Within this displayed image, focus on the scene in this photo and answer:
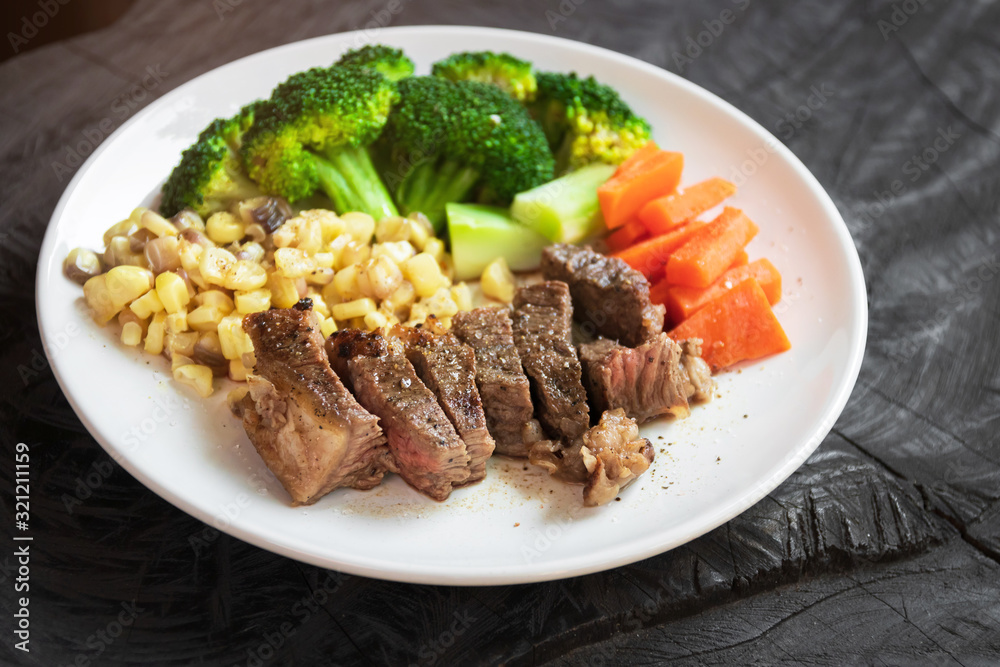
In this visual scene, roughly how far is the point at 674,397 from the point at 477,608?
1233 mm

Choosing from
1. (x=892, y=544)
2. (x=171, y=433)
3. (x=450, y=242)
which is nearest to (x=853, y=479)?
(x=892, y=544)

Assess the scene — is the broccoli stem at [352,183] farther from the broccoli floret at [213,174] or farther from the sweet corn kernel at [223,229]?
the sweet corn kernel at [223,229]

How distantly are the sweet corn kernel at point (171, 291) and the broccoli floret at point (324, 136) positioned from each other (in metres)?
0.83

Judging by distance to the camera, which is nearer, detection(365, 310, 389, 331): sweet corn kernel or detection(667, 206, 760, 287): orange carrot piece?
detection(365, 310, 389, 331): sweet corn kernel

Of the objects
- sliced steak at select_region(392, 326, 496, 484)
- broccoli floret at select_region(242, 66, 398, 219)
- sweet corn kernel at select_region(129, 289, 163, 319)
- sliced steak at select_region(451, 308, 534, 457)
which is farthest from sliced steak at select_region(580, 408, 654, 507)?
sweet corn kernel at select_region(129, 289, 163, 319)

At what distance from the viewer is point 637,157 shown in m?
4.68

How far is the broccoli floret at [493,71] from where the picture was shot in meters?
4.97

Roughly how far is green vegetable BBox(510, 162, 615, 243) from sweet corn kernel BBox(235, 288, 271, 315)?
4.95 ft

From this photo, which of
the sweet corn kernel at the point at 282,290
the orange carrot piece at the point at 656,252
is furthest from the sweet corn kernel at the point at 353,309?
the orange carrot piece at the point at 656,252

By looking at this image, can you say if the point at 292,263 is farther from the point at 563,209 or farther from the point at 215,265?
the point at 563,209

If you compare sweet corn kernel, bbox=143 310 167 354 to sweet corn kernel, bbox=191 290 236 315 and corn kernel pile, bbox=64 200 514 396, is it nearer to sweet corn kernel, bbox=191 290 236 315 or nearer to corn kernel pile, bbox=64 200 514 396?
corn kernel pile, bbox=64 200 514 396

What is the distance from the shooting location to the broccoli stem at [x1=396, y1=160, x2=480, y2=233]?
4.68 metres

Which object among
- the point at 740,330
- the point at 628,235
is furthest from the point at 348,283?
the point at 740,330

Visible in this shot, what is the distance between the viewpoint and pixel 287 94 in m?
4.38
